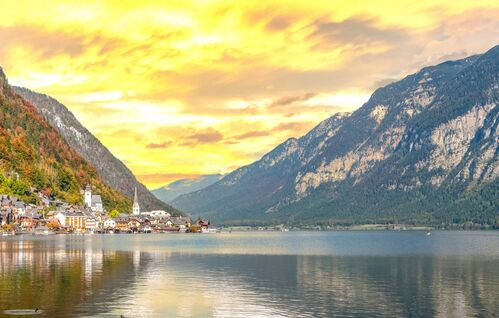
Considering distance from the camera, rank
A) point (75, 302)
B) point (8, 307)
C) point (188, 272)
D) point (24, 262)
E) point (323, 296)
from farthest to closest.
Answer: point (24, 262), point (188, 272), point (323, 296), point (75, 302), point (8, 307)

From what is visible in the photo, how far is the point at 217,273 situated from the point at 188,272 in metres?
4.53

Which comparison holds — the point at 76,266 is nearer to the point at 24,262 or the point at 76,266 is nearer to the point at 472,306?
the point at 24,262

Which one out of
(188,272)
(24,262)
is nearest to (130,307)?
(188,272)

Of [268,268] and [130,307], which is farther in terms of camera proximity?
[268,268]

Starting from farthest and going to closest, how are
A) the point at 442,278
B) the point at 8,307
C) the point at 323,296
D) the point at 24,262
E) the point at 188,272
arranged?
the point at 24,262 < the point at 188,272 < the point at 442,278 < the point at 323,296 < the point at 8,307

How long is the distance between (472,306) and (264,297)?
22.3m

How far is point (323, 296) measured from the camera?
7650cm

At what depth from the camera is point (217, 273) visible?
10419cm

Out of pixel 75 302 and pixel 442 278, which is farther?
pixel 442 278

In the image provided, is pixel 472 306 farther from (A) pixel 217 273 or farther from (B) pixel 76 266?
(B) pixel 76 266

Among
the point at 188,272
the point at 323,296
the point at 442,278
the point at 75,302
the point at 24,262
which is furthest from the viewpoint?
the point at 24,262

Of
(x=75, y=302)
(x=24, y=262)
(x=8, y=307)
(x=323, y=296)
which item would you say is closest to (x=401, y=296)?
(x=323, y=296)

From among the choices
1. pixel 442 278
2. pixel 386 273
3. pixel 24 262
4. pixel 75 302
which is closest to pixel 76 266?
pixel 24 262

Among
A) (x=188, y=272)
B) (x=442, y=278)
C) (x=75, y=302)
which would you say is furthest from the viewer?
(x=188, y=272)
